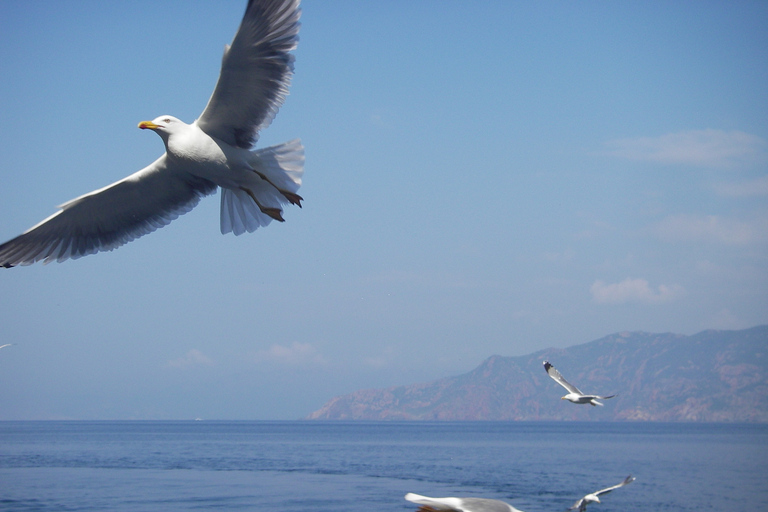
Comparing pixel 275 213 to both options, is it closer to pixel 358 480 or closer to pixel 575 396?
pixel 575 396

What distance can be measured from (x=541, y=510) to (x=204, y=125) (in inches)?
1159

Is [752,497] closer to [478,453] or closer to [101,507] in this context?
[101,507]

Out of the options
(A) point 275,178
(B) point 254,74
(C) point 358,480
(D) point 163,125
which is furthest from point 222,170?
Result: (C) point 358,480

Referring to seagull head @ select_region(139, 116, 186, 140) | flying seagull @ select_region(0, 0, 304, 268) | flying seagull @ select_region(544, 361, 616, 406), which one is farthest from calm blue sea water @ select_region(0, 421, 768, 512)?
seagull head @ select_region(139, 116, 186, 140)

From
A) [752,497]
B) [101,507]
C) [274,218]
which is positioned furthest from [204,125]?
[752,497]

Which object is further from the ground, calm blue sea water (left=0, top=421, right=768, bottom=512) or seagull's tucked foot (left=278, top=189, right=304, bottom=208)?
seagull's tucked foot (left=278, top=189, right=304, bottom=208)

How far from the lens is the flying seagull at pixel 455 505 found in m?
3.48

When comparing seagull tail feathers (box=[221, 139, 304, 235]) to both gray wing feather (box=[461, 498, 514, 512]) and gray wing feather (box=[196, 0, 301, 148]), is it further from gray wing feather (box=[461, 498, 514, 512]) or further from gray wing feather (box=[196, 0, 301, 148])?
gray wing feather (box=[461, 498, 514, 512])

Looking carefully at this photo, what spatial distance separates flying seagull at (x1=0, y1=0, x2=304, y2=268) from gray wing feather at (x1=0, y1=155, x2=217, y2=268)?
0.01 metres

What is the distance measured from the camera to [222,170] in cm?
781

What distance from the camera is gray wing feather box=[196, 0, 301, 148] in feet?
23.7

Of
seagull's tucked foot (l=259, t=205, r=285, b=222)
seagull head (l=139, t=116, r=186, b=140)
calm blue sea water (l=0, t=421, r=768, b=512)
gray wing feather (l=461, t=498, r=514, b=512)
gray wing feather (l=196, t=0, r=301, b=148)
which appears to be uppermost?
gray wing feather (l=196, t=0, r=301, b=148)

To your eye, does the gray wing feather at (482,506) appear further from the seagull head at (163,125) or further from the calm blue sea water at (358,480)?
the calm blue sea water at (358,480)

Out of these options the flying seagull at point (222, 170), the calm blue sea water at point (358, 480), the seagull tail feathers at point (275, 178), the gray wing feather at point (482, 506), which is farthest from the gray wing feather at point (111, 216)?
the calm blue sea water at point (358, 480)
